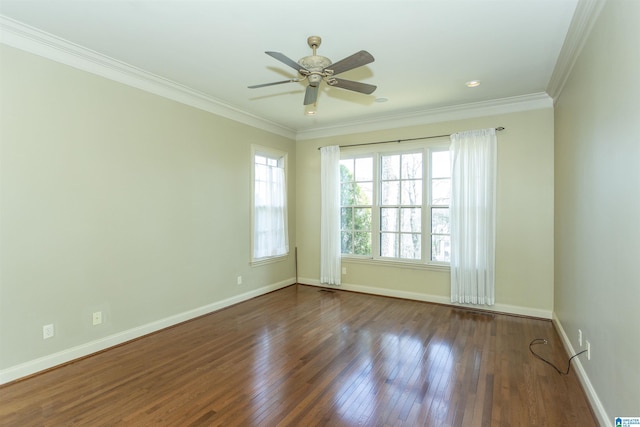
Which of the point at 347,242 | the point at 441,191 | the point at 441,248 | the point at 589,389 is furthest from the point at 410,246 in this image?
the point at 589,389

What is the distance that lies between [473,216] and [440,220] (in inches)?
20.2

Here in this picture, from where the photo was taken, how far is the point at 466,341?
11.4 feet

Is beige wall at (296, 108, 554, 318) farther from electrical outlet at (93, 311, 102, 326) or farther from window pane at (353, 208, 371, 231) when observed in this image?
electrical outlet at (93, 311, 102, 326)

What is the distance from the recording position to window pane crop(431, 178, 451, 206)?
191 inches

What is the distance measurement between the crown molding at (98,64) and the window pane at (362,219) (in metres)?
2.55

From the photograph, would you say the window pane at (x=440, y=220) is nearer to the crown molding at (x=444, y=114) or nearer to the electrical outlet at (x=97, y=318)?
the crown molding at (x=444, y=114)

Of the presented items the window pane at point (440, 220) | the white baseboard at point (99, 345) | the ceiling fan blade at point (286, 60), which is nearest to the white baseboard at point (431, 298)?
the window pane at point (440, 220)

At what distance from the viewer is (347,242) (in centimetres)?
576

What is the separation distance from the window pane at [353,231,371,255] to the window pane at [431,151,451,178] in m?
1.49

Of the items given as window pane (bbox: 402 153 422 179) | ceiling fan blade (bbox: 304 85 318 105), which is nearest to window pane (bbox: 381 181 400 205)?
window pane (bbox: 402 153 422 179)

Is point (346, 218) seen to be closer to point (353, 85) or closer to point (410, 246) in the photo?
point (410, 246)

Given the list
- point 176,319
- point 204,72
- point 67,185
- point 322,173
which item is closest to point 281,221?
point 322,173

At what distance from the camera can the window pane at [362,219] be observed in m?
5.55

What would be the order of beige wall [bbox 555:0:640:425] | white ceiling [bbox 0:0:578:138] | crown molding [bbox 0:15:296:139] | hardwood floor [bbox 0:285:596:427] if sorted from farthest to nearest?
crown molding [bbox 0:15:296:139] → white ceiling [bbox 0:0:578:138] → hardwood floor [bbox 0:285:596:427] → beige wall [bbox 555:0:640:425]
